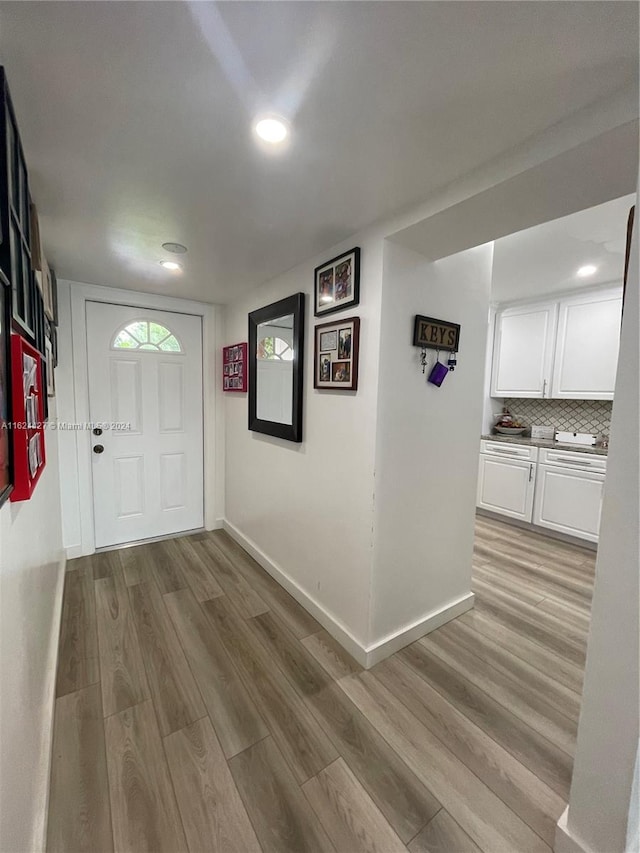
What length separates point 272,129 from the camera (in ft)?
3.48

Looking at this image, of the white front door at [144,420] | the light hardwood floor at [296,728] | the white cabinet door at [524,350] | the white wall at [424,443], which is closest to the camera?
the light hardwood floor at [296,728]

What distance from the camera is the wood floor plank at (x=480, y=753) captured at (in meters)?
1.18

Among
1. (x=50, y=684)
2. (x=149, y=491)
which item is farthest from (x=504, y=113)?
(x=149, y=491)

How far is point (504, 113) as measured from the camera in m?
0.99

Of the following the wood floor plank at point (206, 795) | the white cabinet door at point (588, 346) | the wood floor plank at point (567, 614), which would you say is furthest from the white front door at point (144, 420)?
the white cabinet door at point (588, 346)

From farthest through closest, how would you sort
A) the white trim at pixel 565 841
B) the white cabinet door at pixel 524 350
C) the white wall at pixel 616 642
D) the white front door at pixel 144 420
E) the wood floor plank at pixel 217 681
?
the white cabinet door at pixel 524 350 < the white front door at pixel 144 420 < the wood floor plank at pixel 217 681 < the white trim at pixel 565 841 < the white wall at pixel 616 642

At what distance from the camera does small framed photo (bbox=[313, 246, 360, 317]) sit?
5.70 feet

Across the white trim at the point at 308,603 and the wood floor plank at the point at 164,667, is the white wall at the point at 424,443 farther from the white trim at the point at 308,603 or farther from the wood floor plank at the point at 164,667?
the wood floor plank at the point at 164,667

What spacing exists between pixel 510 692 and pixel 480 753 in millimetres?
395

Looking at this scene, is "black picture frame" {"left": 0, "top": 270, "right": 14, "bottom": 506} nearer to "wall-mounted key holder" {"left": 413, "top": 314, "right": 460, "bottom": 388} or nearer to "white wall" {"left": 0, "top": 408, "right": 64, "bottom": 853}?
"white wall" {"left": 0, "top": 408, "right": 64, "bottom": 853}

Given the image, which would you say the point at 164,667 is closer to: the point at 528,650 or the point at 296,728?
the point at 296,728

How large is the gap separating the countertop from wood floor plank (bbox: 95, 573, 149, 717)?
3608 mm

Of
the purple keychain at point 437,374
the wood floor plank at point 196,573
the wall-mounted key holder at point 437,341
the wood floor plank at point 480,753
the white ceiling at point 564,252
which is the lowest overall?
the wood floor plank at point 480,753

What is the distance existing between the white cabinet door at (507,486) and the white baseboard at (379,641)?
5.44ft
